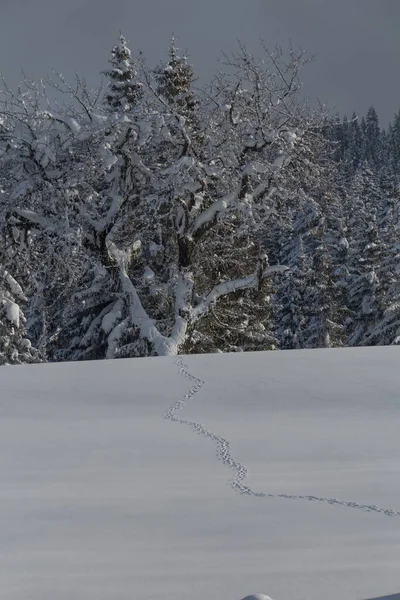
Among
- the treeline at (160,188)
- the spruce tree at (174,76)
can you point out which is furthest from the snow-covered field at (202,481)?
the spruce tree at (174,76)

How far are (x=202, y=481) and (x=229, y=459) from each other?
66cm

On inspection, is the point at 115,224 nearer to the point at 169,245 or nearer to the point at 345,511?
the point at 169,245

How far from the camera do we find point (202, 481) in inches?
202

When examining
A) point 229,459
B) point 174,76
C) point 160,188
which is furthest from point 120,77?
point 229,459

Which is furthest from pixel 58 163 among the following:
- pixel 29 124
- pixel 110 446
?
pixel 110 446

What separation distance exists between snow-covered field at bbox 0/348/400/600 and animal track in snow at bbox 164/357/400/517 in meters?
0.02

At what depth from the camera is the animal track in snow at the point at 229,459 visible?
434cm

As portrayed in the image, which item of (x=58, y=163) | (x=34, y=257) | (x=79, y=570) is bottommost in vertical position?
(x=79, y=570)

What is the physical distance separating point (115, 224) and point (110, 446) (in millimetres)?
8972

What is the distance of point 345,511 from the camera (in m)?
4.26

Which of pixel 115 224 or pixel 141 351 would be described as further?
pixel 141 351

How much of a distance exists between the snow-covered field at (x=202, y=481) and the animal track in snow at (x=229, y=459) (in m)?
0.02

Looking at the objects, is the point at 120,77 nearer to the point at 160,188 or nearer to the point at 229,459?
the point at 160,188

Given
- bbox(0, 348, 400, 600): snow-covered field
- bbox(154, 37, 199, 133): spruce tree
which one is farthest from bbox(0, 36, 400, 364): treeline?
bbox(0, 348, 400, 600): snow-covered field
